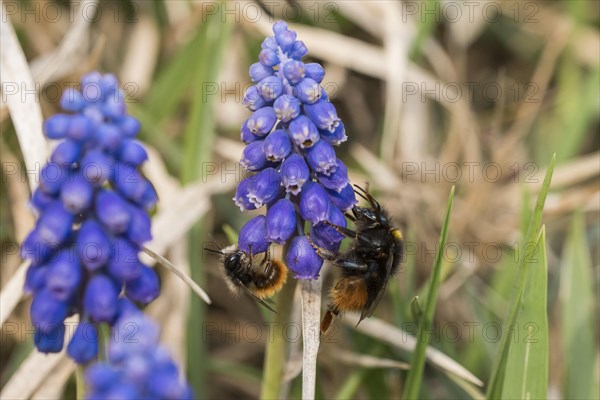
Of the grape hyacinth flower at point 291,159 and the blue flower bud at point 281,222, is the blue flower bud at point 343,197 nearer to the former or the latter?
the grape hyacinth flower at point 291,159

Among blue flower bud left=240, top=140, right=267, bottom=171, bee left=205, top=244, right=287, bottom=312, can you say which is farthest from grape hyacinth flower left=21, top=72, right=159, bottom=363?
bee left=205, top=244, right=287, bottom=312

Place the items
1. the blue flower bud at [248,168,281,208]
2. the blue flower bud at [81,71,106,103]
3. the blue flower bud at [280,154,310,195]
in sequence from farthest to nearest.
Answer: the blue flower bud at [248,168,281,208] → the blue flower bud at [280,154,310,195] → the blue flower bud at [81,71,106,103]

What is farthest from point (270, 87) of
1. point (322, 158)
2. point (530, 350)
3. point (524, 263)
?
point (530, 350)

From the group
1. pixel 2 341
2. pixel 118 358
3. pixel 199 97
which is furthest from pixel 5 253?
pixel 118 358

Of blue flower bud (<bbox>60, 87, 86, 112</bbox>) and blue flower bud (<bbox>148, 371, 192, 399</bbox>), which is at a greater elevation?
blue flower bud (<bbox>60, 87, 86, 112</bbox>)

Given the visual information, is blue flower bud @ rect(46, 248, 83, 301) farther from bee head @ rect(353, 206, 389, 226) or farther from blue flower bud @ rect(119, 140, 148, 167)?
bee head @ rect(353, 206, 389, 226)

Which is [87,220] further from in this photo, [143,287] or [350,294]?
[350,294]

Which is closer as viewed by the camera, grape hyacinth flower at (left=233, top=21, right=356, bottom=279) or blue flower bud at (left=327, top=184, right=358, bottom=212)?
grape hyacinth flower at (left=233, top=21, right=356, bottom=279)
